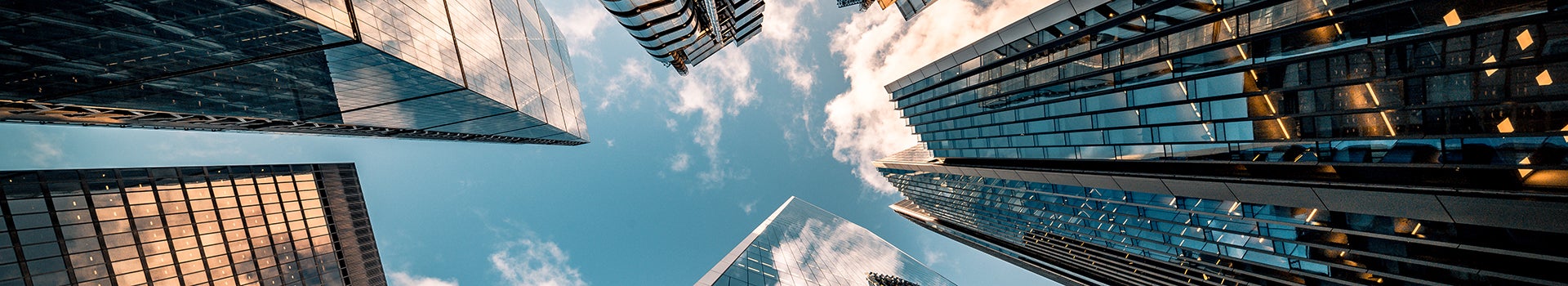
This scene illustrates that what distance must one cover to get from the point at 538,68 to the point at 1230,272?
53.8 metres

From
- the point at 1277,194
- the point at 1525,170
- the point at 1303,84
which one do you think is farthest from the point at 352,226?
the point at 1525,170

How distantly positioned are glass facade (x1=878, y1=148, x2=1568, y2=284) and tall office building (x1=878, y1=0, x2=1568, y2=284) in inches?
3.2

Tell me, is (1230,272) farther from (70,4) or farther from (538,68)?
(538,68)

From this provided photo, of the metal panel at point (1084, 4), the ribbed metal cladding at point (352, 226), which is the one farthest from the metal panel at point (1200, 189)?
the ribbed metal cladding at point (352, 226)

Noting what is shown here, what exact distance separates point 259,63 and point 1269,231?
41642mm

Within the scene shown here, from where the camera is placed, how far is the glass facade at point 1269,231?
11.9 metres

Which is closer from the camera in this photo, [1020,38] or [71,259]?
[1020,38]

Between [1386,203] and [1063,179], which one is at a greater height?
[1063,179]

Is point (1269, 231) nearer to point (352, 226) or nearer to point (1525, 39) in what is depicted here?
point (1525, 39)

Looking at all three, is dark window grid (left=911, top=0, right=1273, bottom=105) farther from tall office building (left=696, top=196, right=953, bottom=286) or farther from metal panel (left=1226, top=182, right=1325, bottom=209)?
tall office building (left=696, top=196, right=953, bottom=286)

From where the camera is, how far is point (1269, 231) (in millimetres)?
18781

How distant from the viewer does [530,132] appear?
48.3 m

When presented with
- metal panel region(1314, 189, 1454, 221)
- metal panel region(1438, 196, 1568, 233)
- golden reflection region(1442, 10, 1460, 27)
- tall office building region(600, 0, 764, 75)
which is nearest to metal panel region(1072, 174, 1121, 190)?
metal panel region(1314, 189, 1454, 221)

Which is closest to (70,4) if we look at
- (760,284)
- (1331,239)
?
(760,284)
